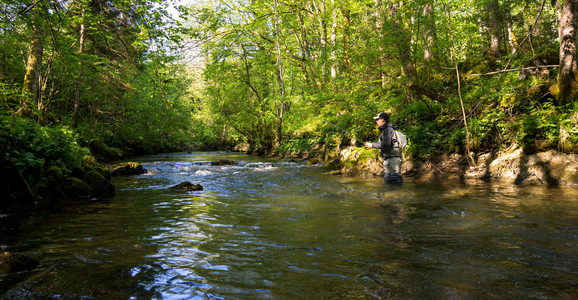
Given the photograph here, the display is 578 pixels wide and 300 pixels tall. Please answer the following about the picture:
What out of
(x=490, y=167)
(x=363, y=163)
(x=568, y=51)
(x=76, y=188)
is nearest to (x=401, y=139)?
(x=490, y=167)

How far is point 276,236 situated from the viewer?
364 centimetres

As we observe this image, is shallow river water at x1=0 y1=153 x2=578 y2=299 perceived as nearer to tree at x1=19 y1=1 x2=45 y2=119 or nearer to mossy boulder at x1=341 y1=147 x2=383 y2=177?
mossy boulder at x1=341 y1=147 x2=383 y2=177

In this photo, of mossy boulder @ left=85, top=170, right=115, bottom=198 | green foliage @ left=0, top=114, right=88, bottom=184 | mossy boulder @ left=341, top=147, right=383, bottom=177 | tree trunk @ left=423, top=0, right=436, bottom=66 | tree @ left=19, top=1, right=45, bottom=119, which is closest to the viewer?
green foliage @ left=0, top=114, right=88, bottom=184

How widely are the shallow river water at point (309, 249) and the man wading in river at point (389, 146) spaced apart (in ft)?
2.93

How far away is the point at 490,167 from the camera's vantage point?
26.6ft

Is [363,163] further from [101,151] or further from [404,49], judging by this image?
[101,151]

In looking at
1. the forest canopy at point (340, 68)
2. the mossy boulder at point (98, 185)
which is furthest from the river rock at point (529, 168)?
the mossy boulder at point (98, 185)

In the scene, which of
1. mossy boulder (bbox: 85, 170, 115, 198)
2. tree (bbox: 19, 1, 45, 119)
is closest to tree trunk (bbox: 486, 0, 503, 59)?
mossy boulder (bbox: 85, 170, 115, 198)

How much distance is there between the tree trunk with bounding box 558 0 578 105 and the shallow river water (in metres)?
2.77

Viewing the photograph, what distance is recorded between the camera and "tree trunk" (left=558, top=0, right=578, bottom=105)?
672cm

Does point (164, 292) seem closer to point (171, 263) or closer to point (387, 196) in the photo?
point (171, 263)

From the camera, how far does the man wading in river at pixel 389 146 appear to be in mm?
6371

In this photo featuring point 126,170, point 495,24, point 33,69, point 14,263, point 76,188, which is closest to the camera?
point 14,263

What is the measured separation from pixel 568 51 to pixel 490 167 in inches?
133
